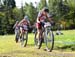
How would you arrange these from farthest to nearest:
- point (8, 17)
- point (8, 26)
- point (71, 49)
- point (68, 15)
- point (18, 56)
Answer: point (68, 15)
point (8, 17)
point (8, 26)
point (71, 49)
point (18, 56)

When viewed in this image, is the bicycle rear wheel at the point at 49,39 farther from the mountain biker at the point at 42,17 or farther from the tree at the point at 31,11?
the tree at the point at 31,11

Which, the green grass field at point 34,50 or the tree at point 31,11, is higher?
the green grass field at point 34,50

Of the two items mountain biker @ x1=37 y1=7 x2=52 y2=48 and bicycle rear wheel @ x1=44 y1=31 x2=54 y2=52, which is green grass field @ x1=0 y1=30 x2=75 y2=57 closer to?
bicycle rear wheel @ x1=44 y1=31 x2=54 y2=52

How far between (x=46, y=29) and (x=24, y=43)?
3.69 meters

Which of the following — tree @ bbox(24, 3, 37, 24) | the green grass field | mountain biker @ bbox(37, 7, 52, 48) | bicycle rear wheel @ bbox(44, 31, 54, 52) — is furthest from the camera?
tree @ bbox(24, 3, 37, 24)

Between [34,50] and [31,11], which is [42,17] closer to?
[34,50]

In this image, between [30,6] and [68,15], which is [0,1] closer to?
[30,6]

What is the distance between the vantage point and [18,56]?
11625 mm

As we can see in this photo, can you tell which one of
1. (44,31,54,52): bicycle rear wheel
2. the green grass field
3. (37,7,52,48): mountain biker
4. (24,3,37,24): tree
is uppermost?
(37,7,52,48): mountain biker

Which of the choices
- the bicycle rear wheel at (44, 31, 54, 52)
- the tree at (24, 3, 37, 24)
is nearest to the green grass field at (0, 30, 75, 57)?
the bicycle rear wheel at (44, 31, 54, 52)

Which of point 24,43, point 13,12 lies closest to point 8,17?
point 13,12

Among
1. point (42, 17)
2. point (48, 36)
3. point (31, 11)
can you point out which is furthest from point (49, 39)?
point (31, 11)

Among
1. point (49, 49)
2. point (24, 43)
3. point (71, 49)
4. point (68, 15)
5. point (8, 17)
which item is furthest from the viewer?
point (68, 15)

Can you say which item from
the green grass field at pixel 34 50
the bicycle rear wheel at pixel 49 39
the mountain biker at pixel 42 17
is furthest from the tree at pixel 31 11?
the bicycle rear wheel at pixel 49 39
